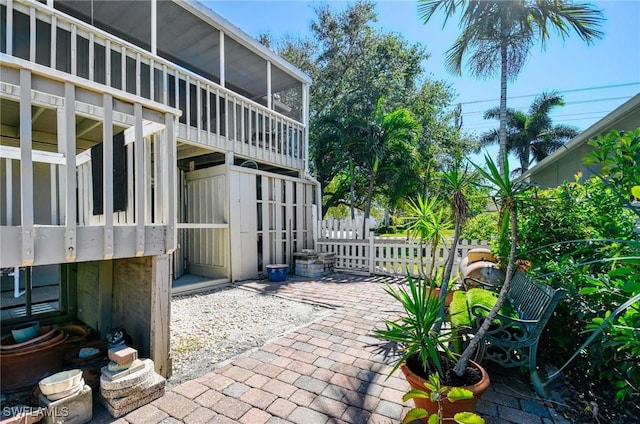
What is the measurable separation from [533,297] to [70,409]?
3.83 meters

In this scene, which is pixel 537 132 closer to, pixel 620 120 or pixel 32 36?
pixel 620 120

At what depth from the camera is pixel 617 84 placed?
18000 millimetres

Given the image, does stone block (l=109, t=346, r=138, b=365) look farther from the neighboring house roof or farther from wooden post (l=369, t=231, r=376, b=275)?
the neighboring house roof

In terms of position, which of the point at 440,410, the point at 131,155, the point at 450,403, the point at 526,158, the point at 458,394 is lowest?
the point at 450,403

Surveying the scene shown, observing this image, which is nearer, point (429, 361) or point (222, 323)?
point (429, 361)

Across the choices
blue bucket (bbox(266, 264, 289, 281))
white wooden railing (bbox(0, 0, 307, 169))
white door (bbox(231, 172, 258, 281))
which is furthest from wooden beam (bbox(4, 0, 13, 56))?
blue bucket (bbox(266, 264, 289, 281))

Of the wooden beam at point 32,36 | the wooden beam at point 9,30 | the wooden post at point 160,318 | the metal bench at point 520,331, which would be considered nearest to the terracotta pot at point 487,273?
the metal bench at point 520,331

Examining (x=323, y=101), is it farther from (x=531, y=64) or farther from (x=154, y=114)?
(x=154, y=114)

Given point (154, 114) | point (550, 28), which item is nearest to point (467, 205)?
point (154, 114)

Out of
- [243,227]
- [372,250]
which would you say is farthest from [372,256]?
[243,227]

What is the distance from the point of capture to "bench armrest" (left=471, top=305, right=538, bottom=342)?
7.57 ft

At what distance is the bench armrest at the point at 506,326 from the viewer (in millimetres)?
2309

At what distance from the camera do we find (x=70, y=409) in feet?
6.23

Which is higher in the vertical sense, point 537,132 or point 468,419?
point 537,132
